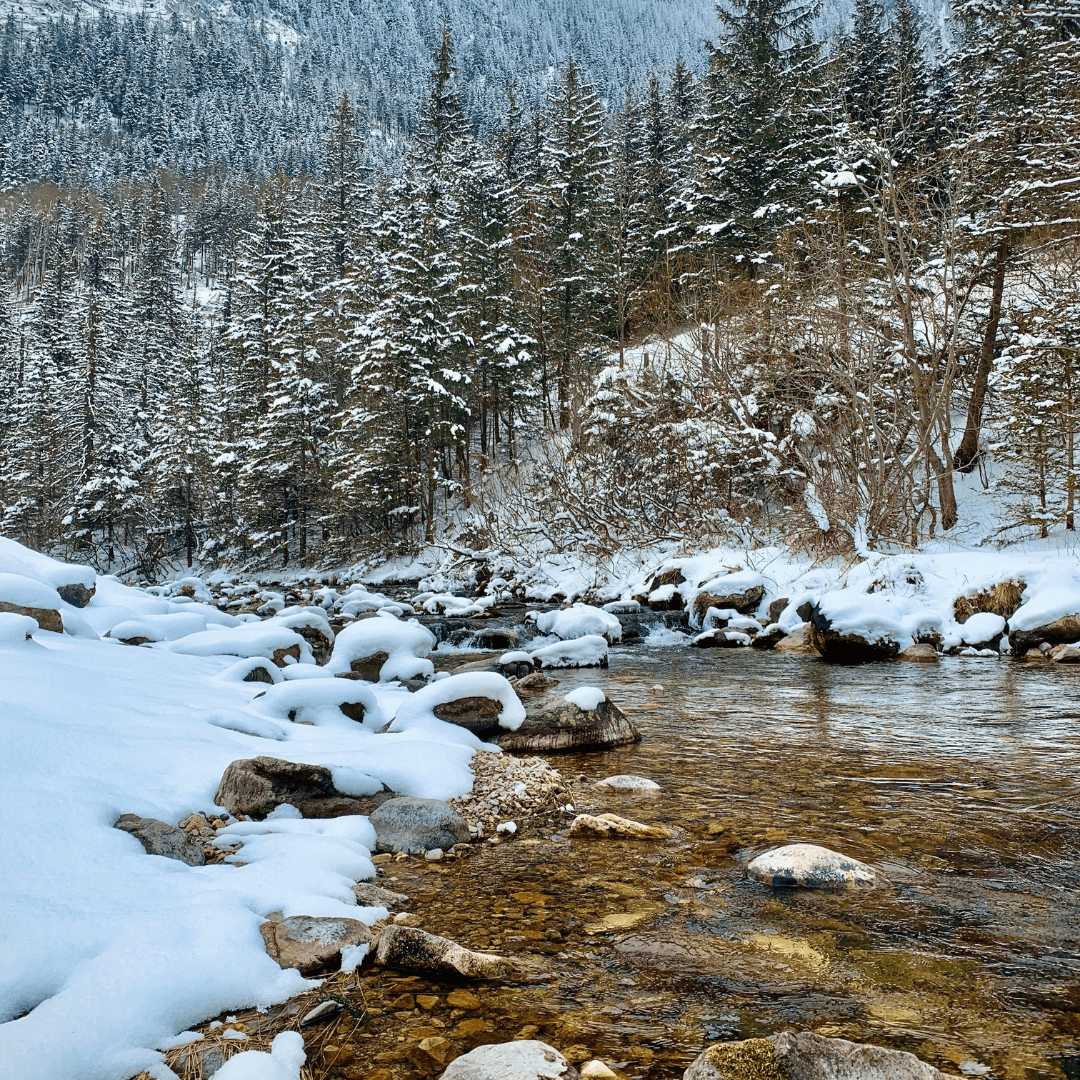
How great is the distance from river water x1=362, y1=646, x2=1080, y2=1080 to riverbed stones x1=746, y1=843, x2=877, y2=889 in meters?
0.09

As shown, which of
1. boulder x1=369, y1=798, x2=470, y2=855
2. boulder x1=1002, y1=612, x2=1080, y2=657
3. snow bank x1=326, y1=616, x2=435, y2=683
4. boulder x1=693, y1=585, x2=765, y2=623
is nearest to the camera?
boulder x1=369, y1=798, x2=470, y2=855

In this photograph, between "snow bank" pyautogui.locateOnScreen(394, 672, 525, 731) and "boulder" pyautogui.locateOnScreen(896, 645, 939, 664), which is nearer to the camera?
"snow bank" pyautogui.locateOnScreen(394, 672, 525, 731)

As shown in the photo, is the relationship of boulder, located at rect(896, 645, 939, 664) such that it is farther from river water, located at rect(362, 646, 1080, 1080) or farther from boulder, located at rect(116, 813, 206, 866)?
boulder, located at rect(116, 813, 206, 866)

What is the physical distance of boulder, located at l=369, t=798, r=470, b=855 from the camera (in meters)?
4.23

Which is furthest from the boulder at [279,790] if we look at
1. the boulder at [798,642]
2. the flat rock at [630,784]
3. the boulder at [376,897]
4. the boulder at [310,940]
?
the boulder at [798,642]

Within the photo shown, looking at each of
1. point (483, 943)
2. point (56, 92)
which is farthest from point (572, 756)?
point (56, 92)

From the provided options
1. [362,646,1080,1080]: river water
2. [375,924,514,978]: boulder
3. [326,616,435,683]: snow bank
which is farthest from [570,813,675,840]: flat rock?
[326,616,435,683]: snow bank

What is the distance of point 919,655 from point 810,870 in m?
7.85

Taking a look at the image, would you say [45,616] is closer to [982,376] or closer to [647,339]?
[982,376]

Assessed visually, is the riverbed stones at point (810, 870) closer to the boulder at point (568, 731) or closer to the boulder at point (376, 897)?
the boulder at point (376, 897)

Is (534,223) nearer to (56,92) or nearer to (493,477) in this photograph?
(493,477)

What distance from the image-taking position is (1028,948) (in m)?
2.89

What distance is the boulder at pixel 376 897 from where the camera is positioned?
3400mm

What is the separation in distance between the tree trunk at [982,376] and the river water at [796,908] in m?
14.4
